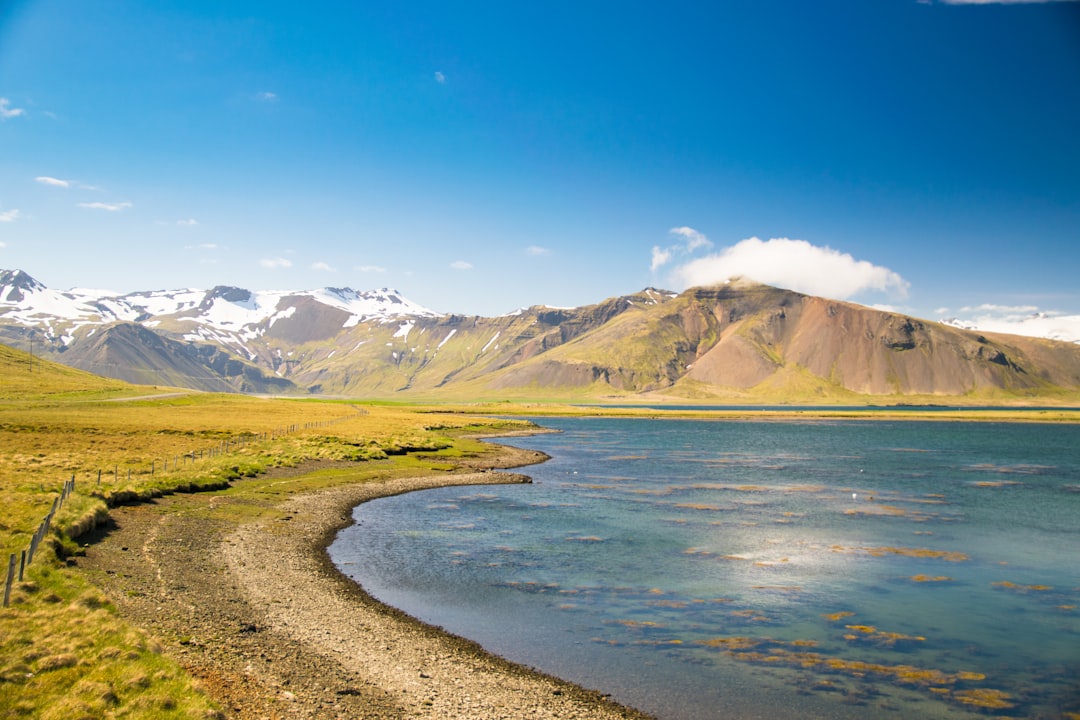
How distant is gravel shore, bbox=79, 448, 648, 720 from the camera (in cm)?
1831

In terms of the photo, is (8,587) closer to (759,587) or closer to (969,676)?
(759,587)

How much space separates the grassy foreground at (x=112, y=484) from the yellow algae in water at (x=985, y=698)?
21.3 meters

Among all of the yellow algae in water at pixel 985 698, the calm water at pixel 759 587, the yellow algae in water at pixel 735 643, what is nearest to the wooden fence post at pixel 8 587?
the calm water at pixel 759 587

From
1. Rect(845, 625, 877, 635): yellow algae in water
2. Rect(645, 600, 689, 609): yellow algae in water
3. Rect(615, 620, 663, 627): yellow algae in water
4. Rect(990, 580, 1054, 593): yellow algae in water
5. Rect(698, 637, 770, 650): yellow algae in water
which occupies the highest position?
Rect(990, 580, 1054, 593): yellow algae in water

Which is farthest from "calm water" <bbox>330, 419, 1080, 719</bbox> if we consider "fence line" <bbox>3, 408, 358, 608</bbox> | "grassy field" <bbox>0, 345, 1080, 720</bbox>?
"fence line" <bbox>3, 408, 358, 608</bbox>

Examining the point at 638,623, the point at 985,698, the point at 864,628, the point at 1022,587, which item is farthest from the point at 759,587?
the point at 1022,587

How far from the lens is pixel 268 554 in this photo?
3388 centimetres

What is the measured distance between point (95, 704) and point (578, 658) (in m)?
14.0

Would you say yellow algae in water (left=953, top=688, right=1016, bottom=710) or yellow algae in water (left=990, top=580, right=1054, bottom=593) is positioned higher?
yellow algae in water (left=990, top=580, right=1054, bottom=593)

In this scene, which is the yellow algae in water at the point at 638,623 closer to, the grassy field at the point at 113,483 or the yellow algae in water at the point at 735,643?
the yellow algae in water at the point at 735,643

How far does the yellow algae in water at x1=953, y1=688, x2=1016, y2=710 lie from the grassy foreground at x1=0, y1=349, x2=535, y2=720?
21302mm

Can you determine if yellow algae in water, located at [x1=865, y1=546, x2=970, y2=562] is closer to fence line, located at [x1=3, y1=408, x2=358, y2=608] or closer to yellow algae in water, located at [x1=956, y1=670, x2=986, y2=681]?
yellow algae in water, located at [x1=956, y1=670, x2=986, y2=681]

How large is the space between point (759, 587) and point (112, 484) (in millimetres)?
40859

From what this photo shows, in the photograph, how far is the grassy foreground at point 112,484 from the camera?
1599cm
